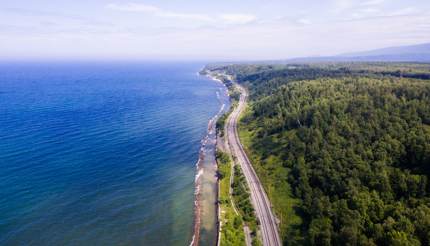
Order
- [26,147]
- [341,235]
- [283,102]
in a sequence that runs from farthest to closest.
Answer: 1. [283,102]
2. [26,147]
3. [341,235]

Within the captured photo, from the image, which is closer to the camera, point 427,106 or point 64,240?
point 64,240

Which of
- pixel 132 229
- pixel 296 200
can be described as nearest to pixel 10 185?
pixel 132 229

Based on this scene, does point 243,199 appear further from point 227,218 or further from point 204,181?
point 204,181

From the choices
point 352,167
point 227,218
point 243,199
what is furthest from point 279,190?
point 352,167

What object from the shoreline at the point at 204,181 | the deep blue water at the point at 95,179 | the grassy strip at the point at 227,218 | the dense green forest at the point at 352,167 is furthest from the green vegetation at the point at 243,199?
the deep blue water at the point at 95,179

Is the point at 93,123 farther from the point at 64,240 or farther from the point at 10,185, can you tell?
the point at 64,240

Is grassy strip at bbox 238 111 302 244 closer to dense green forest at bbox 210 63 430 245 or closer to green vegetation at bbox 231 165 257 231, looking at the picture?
dense green forest at bbox 210 63 430 245

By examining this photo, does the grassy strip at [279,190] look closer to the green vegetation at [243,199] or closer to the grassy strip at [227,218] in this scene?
the green vegetation at [243,199]
